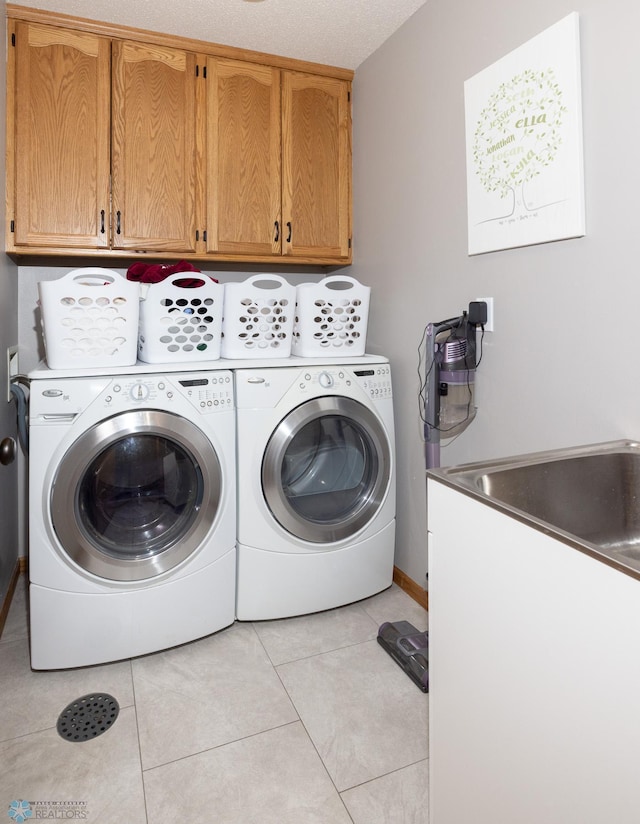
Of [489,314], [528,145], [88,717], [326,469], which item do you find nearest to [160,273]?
[326,469]

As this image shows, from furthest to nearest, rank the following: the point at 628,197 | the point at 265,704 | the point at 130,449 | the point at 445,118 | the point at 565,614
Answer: the point at 445,118
the point at 130,449
the point at 265,704
the point at 628,197
the point at 565,614

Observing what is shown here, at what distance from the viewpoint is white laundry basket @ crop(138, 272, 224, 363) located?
196cm

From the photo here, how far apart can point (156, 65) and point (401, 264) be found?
1393mm

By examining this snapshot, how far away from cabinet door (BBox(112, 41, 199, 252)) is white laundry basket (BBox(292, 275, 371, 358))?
0.67 metres

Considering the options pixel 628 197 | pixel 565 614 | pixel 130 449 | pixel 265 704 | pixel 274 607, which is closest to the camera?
pixel 565 614

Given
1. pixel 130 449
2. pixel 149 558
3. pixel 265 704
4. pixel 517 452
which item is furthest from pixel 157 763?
pixel 517 452

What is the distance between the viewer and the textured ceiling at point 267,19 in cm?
212

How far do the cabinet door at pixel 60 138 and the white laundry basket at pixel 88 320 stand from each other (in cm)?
57

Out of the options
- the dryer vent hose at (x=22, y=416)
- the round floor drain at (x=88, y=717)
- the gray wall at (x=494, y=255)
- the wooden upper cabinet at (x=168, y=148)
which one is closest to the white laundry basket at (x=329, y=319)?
the gray wall at (x=494, y=255)

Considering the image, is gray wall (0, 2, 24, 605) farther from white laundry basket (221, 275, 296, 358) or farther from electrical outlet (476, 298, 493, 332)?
electrical outlet (476, 298, 493, 332)

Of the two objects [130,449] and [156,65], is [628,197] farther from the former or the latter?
[156,65]

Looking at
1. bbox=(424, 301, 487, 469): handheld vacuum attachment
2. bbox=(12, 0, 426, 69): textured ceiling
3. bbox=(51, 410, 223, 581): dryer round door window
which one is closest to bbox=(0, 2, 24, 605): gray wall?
bbox=(12, 0, 426, 69): textured ceiling

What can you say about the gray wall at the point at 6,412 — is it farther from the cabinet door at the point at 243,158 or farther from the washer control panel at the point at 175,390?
the cabinet door at the point at 243,158

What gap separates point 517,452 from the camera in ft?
5.84
